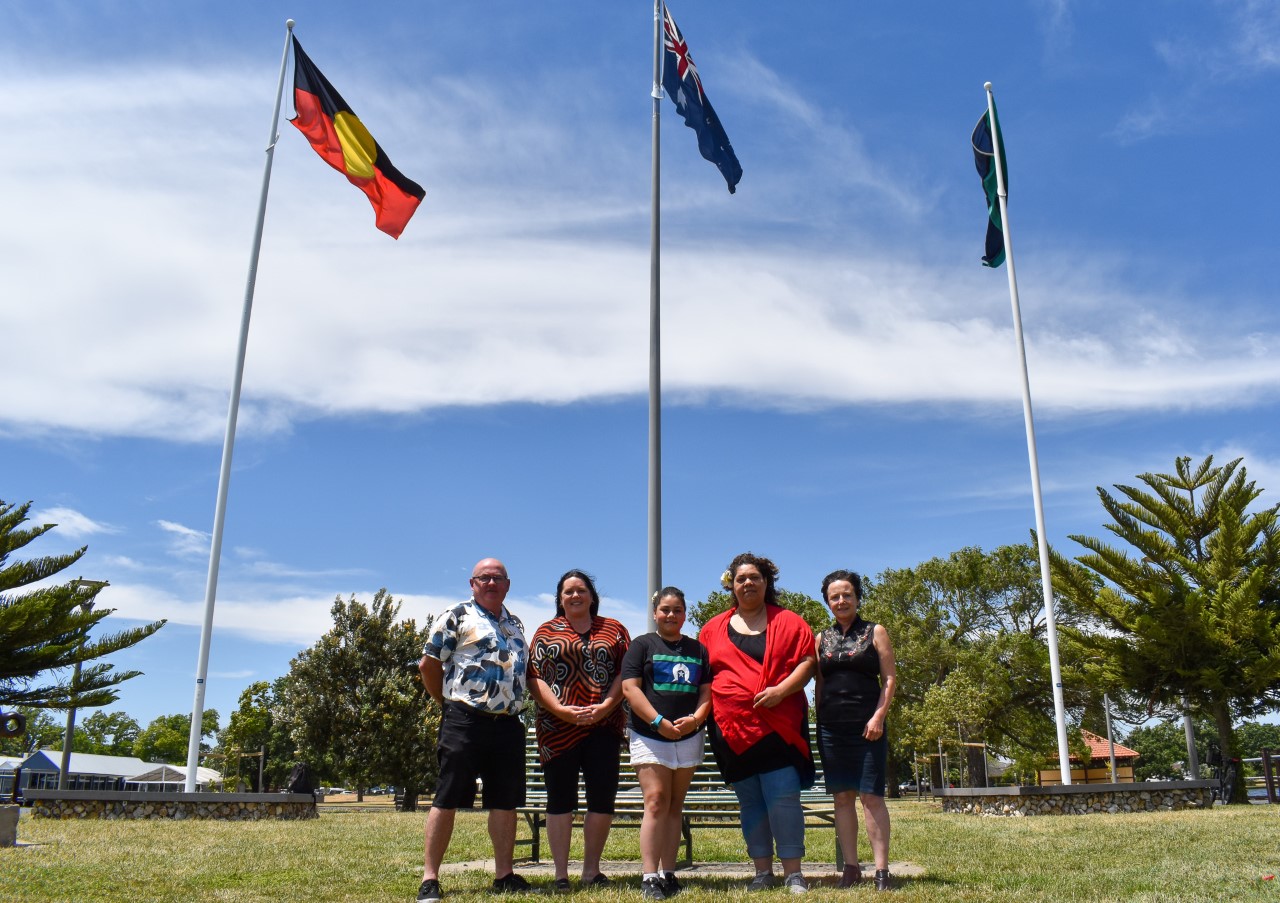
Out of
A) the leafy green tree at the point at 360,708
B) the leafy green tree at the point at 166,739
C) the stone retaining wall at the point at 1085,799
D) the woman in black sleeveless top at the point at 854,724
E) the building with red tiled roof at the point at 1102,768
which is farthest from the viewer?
the leafy green tree at the point at 166,739

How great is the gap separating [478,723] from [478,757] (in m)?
0.16

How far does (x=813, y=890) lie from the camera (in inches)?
168

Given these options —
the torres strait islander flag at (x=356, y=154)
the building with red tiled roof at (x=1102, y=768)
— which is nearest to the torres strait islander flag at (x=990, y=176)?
the torres strait islander flag at (x=356, y=154)

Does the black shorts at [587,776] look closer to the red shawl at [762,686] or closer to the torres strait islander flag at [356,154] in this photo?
the red shawl at [762,686]

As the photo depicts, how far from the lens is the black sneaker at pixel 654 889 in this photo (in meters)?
4.04

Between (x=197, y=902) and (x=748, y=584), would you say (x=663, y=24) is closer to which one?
(x=748, y=584)

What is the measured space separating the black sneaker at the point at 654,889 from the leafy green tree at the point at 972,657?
24.7 m

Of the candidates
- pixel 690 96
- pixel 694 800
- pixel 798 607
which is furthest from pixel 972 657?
pixel 694 800

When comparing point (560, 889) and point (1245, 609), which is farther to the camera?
point (1245, 609)

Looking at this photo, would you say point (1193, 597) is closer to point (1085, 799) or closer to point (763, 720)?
point (1085, 799)

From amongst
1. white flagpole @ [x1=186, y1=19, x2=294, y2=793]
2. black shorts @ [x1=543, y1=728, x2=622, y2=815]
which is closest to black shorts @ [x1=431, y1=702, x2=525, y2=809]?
black shorts @ [x1=543, y1=728, x2=622, y2=815]

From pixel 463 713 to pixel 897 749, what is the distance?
33.4 meters

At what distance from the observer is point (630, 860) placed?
20.5ft

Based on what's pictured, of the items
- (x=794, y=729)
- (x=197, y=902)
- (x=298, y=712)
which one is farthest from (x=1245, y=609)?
(x=298, y=712)
